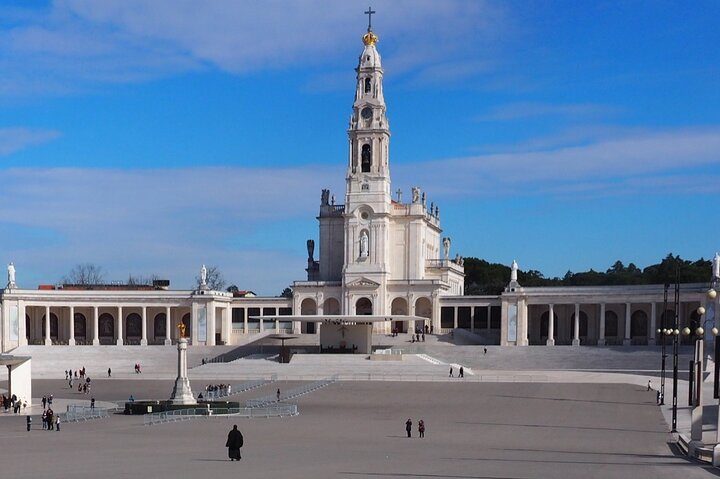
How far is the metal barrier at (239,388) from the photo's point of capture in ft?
197

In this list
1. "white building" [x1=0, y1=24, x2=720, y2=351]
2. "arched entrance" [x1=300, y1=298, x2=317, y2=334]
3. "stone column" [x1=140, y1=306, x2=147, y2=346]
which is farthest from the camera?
"arched entrance" [x1=300, y1=298, x2=317, y2=334]

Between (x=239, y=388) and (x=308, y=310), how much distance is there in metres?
36.5

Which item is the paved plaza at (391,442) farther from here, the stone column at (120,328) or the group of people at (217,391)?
the stone column at (120,328)

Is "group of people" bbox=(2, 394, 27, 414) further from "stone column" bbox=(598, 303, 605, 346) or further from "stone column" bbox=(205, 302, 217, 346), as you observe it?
"stone column" bbox=(598, 303, 605, 346)

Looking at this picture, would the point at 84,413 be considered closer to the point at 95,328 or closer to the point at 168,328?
the point at 168,328

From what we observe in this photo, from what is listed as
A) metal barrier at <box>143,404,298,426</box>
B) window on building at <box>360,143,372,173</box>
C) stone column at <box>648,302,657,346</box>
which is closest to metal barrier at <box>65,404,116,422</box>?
metal barrier at <box>143,404,298,426</box>

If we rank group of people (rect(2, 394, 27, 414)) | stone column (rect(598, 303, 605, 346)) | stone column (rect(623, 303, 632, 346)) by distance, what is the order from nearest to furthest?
1. group of people (rect(2, 394, 27, 414))
2. stone column (rect(623, 303, 632, 346))
3. stone column (rect(598, 303, 605, 346))

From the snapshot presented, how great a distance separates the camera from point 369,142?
3839 inches

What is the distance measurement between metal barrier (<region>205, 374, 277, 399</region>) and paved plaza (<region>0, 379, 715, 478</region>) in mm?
4529

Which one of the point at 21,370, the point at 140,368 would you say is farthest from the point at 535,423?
the point at 140,368

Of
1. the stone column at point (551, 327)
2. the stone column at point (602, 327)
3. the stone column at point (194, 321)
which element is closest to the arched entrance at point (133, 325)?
the stone column at point (194, 321)

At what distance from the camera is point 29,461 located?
32.7 meters

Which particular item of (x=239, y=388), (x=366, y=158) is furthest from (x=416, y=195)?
(x=239, y=388)

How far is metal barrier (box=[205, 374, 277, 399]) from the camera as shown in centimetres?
6008
